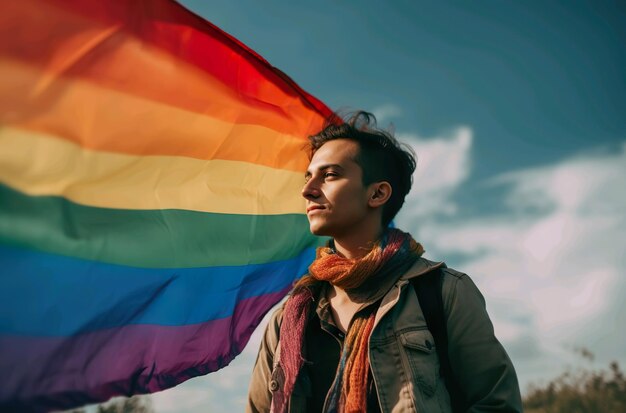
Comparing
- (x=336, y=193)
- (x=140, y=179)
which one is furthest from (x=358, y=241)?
(x=140, y=179)

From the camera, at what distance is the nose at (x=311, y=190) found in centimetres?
279

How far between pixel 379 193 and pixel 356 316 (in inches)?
28.5

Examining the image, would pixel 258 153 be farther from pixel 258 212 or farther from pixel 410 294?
pixel 410 294

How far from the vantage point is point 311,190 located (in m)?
2.81

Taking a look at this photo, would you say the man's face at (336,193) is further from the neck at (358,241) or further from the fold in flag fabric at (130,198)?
the fold in flag fabric at (130,198)

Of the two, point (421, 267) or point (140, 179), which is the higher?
point (421, 267)

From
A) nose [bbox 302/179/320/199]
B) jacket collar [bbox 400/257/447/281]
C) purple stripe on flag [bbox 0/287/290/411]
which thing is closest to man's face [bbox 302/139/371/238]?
nose [bbox 302/179/320/199]

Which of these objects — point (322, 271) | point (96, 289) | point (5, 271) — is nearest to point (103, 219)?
point (96, 289)

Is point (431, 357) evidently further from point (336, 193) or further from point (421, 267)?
point (336, 193)

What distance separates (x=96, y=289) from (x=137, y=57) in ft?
3.94

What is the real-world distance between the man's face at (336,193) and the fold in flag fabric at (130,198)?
0.72 m

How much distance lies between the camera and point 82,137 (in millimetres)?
2578

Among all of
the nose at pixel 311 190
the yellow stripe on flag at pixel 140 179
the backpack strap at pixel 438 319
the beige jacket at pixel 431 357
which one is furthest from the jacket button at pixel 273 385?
the yellow stripe on flag at pixel 140 179

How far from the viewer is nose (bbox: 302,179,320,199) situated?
110 inches
